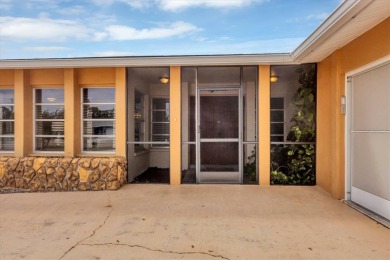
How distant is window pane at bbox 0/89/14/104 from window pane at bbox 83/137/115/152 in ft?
7.71

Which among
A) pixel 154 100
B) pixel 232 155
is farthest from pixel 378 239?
pixel 154 100

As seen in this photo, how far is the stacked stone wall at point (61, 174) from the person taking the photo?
19.3 feet

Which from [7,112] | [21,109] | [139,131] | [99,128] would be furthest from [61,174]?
[7,112]

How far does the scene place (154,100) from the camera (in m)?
8.47

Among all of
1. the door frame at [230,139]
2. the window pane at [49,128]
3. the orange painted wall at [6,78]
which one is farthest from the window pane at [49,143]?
the door frame at [230,139]

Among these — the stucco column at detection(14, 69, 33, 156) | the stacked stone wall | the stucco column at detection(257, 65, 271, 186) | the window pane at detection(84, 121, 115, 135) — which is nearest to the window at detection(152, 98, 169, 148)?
the window pane at detection(84, 121, 115, 135)

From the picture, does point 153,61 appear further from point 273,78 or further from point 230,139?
point 273,78

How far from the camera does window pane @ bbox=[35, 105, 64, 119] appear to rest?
7145 mm

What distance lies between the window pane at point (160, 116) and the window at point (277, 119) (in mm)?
3223

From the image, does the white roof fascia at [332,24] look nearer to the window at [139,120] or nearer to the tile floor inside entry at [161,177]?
the tile floor inside entry at [161,177]

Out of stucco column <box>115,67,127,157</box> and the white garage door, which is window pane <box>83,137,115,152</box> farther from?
the white garage door

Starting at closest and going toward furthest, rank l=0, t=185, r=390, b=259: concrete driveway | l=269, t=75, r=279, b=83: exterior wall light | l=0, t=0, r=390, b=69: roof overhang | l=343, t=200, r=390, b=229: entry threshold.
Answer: l=0, t=185, r=390, b=259: concrete driveway < l=0, t=0, r=390, b=69: roof overhang < l=343, t=200, r=390, b=229: entry threshold < l=269, t=75, r=279, b=83: exterior wall light

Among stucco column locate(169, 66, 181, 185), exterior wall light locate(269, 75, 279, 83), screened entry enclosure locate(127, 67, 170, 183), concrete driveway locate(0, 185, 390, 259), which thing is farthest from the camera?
screened entry enclosure locate(127, 67, 170, 183)

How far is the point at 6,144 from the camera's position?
7277mm
